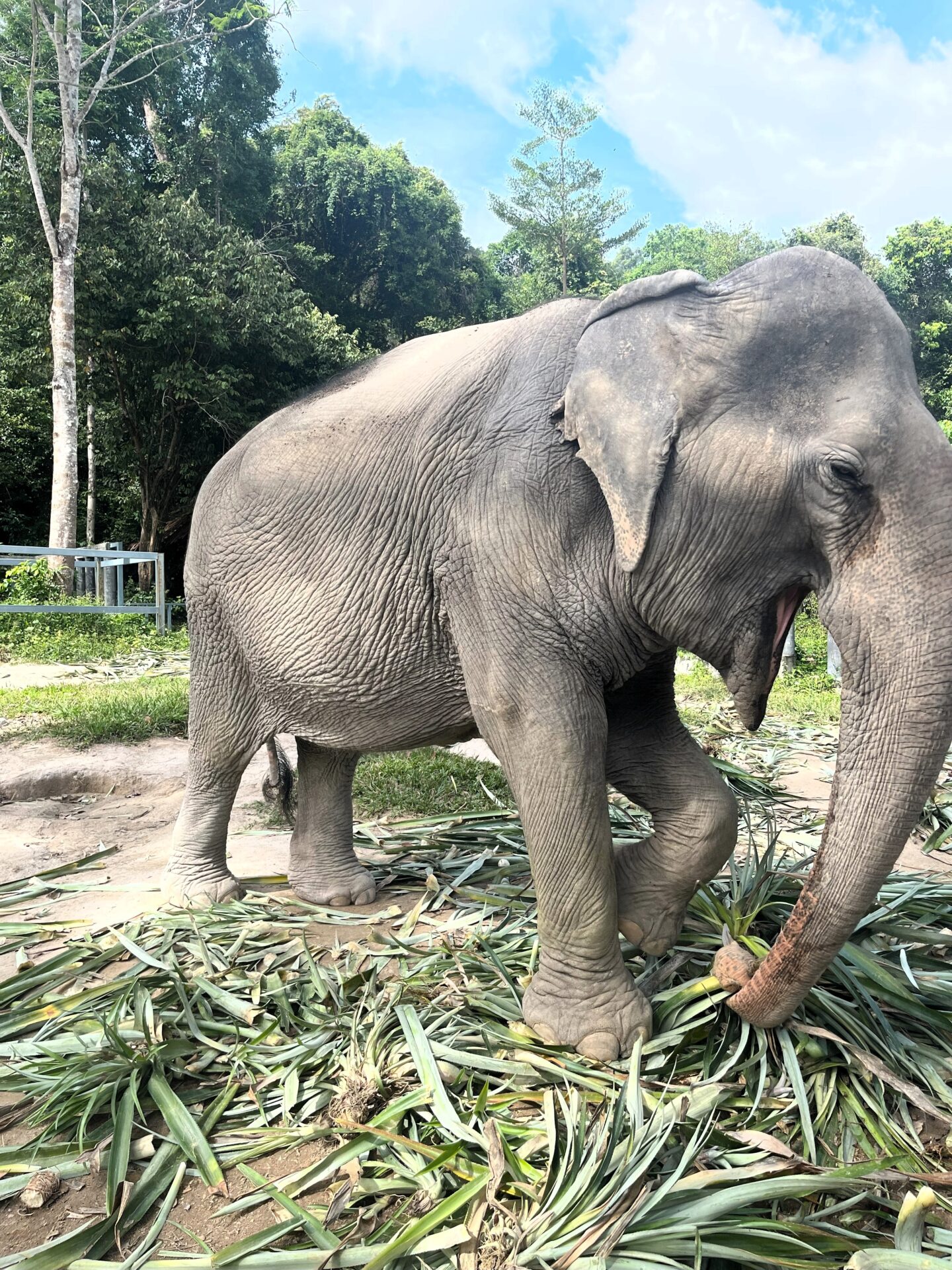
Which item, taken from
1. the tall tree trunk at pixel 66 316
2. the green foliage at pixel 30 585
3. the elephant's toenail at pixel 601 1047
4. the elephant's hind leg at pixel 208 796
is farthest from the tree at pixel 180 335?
the elephant's toenail at pixel 601 1047

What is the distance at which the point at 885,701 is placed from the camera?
69.9 inches

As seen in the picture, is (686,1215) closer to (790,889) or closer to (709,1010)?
(709,1010)

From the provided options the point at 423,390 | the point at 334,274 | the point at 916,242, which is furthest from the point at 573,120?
the point at 423,390

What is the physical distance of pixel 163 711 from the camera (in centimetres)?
645

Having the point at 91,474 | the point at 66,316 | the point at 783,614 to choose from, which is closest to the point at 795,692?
the point at 783,614

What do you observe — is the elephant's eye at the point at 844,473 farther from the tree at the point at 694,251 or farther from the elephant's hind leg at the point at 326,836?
the tree at the point at 694,251

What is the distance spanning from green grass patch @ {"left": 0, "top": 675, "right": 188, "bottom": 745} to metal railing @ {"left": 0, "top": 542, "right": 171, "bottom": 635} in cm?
279

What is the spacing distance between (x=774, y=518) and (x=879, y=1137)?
1.35 metres

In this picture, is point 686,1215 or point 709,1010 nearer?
point 686,1215

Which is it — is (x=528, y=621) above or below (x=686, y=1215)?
above

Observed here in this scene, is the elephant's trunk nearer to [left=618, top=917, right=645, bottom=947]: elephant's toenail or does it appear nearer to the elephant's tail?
[left=618, top=917, right=645, bottom=947]: elephant's toenail

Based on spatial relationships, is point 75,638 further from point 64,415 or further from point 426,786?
point 426,786

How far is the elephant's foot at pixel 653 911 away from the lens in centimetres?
243

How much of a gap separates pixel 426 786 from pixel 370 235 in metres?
22.3
